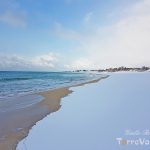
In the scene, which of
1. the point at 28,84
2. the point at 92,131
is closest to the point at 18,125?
the point at 92,131

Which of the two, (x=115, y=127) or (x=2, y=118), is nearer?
→ (x=115, y=127)

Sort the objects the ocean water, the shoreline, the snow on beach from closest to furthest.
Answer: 1. the snow on beach
2. the shoreline
3. the ocean water

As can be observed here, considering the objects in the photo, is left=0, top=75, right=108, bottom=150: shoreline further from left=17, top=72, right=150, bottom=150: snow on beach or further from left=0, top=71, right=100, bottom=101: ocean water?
left=0, top=71, right=100, bottom=101: ocean water

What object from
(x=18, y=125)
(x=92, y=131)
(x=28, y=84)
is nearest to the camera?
(x=92, y=131)

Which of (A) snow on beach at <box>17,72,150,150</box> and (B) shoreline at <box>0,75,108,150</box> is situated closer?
(A) snow on beach at <box>17,72,150,150</box>

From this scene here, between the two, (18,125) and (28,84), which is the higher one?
(28,84)

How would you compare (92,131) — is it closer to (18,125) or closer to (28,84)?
(18,125)

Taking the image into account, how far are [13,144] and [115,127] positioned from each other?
109 inches

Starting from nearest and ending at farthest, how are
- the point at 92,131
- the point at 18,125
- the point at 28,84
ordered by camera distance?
the point at 92,131 < the point at 18,125 < the point at 28,84

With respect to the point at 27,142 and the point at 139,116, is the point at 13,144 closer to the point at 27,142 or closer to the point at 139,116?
the point at 27,142

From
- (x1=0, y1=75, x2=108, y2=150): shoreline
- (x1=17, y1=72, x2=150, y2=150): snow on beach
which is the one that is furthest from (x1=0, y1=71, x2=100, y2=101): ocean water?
(x1=17, y1=72, x2=150, y2=150): snow on beach

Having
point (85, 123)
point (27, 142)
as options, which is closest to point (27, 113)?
point (85, 123)

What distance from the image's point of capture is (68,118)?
7.87 metres

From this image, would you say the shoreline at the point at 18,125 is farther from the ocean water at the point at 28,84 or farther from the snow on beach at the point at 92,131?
the ocean water at the point at 28,84
